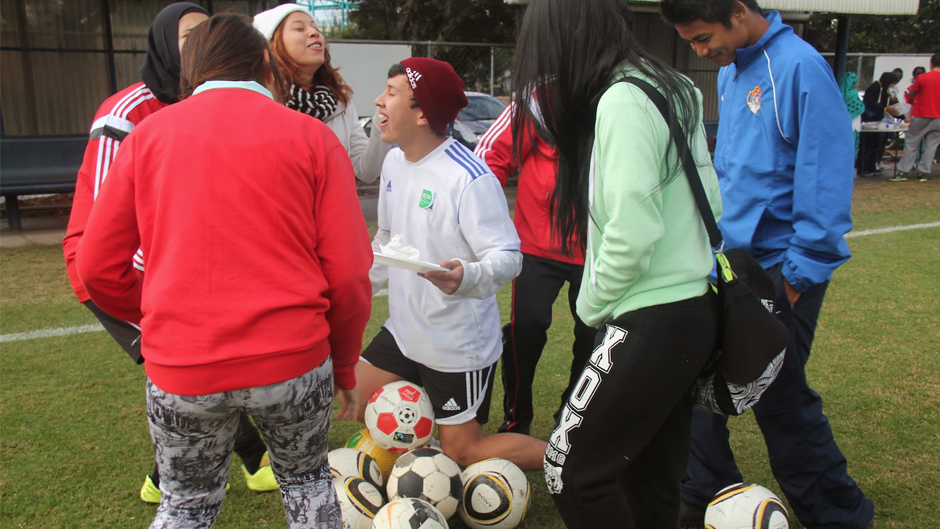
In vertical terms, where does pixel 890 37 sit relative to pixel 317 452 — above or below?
above

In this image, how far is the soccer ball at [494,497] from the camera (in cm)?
295

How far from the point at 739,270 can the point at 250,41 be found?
1586 millimetres

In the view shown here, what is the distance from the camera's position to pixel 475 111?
14.5 meters

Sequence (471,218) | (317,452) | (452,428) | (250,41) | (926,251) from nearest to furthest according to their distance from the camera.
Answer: (250,41)
(317,452)
(471,218)
(452,428)
(926,251)

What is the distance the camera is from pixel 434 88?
9.98 ft

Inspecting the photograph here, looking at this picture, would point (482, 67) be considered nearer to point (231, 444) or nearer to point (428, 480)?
point (428, 480)

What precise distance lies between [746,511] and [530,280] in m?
1.56

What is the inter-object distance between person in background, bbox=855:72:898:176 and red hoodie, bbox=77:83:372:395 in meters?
15.9

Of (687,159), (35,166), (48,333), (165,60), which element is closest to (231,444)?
(165,60)

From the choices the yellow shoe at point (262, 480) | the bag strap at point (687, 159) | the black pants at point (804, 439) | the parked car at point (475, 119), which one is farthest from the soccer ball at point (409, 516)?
the parked car at point (475, 119)

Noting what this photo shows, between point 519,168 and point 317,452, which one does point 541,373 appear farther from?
point 317,452

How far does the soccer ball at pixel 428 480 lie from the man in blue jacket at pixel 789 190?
124 centimetres

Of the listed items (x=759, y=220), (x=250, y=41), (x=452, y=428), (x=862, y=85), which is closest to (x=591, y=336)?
(x=452, y=428)

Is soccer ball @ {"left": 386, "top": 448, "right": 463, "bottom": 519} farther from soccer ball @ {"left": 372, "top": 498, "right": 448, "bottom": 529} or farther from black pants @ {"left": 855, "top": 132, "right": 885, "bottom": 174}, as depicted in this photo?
black pants @ {"left": 855, "top": 132, "right": 885, "bottom": 174}
